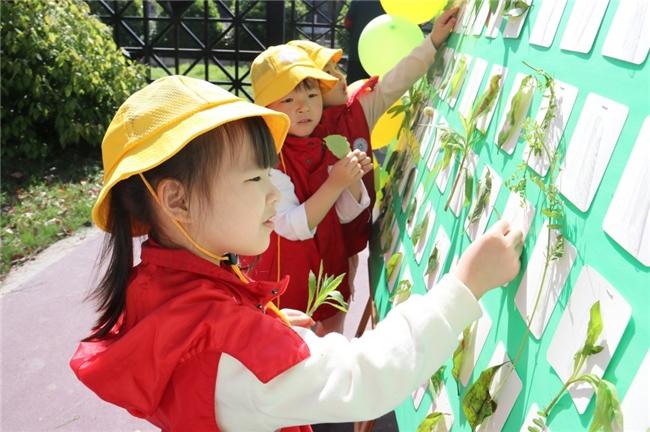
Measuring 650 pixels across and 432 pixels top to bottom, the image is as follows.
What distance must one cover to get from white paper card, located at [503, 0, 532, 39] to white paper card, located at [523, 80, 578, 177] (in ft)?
0.97

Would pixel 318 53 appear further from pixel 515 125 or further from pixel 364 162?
pixel 515 125

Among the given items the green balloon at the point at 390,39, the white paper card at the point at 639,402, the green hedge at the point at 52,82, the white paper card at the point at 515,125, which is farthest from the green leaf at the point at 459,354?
the green hedge at the point at 52,82

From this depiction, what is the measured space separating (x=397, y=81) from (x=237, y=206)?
49.3 inches

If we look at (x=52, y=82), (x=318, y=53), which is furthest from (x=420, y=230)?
(x=52, y=82)

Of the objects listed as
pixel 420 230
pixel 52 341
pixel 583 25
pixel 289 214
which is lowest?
pixel 52 341

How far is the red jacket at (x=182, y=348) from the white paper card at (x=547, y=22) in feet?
2.28

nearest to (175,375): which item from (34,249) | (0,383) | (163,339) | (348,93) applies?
(163,339)

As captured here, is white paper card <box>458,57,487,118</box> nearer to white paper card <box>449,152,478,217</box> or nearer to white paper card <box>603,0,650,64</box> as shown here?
white paper card <box>449,152,478,217</box>

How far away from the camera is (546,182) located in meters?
0.93

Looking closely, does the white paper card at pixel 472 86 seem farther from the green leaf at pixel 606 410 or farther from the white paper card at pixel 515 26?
the green leaf at pixel 606 410

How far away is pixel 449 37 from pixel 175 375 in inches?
54.7

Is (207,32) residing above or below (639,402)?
below

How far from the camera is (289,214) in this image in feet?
6.41

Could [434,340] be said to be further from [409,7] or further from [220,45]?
[220,45]
